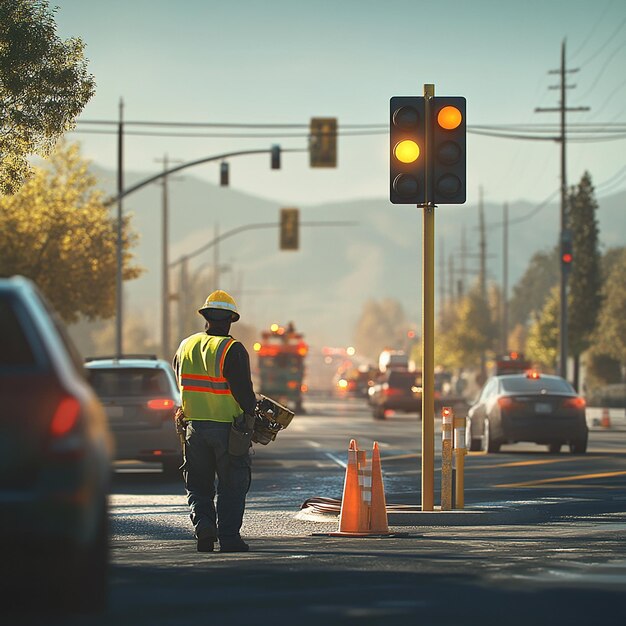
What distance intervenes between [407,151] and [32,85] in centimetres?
1037

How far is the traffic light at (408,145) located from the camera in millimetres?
15539

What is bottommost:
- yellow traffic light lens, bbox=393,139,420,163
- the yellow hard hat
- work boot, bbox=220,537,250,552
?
work boot, bbox=220,537,250,552

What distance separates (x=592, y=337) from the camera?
7519 centimetres

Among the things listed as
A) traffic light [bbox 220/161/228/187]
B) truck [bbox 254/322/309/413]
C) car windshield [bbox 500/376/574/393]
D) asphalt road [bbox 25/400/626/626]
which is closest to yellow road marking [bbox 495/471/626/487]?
asphalt road [bbox 25/400/626/626]

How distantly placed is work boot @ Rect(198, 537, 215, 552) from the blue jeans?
0.09 feet

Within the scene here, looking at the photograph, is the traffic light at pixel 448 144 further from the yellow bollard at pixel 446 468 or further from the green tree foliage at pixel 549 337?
the green tree foliage at pixel 549 337

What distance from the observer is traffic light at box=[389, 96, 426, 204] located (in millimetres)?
15539

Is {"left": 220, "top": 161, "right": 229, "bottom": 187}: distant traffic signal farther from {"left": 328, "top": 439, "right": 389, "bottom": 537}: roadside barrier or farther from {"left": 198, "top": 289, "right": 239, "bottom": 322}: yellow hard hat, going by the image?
{"left": 198, "top": 289, "right": 239, "bottom": 322}: yellow hard hat

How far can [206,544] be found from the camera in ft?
41.7

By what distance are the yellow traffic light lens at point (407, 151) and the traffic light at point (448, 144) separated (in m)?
0.17

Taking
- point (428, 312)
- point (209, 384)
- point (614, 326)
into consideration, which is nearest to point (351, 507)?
point (428, 312)

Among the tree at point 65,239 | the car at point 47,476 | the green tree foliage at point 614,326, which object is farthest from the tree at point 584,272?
the car at point 47,476

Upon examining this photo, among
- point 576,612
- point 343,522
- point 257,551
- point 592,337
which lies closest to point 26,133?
point 343,522

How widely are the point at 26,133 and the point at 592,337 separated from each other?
2104 inches
